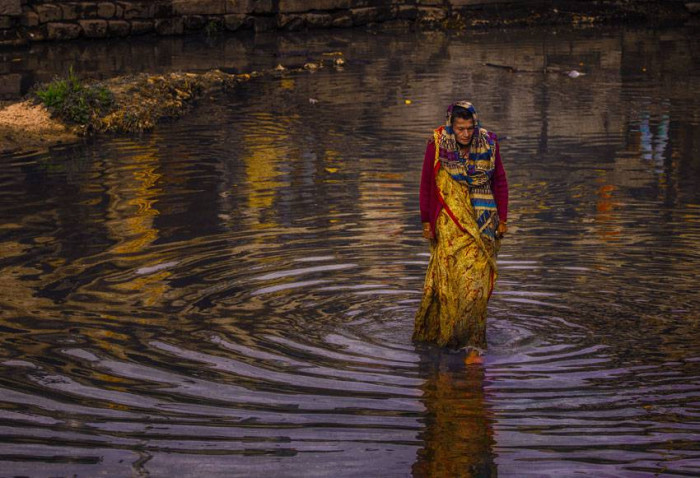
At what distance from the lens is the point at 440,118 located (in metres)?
18.1

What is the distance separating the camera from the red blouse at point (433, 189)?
7438mm

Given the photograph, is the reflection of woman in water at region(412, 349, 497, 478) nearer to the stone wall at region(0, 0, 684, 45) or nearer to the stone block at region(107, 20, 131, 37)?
the stone wall at region(0, 0, 684, 45)

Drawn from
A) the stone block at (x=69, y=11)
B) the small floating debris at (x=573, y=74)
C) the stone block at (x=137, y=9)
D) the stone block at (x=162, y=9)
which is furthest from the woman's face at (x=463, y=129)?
the stone block at (x=162, y=9)

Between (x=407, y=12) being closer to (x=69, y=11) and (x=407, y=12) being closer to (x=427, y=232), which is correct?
(x=69, y=11)

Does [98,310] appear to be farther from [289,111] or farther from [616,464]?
[289,111]

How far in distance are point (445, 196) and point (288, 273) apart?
2366mm

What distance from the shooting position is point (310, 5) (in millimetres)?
32906

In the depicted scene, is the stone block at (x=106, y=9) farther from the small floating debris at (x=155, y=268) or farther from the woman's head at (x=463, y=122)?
the woman's head at (x=463, y=122)

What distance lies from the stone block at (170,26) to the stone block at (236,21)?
1.23 meters

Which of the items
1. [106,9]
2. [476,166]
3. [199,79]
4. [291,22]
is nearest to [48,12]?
[106,9]

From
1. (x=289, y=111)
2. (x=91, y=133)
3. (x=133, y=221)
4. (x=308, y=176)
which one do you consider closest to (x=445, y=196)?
(x=133, y=221)

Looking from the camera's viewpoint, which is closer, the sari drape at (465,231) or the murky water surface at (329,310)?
the murky water surface at (329,310)

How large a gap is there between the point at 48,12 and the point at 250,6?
17.8 feet

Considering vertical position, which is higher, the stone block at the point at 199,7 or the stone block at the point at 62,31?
the stone block at the point at 199,7
